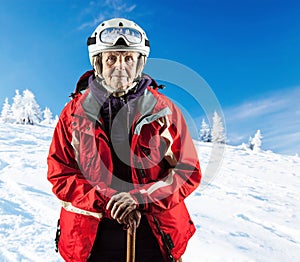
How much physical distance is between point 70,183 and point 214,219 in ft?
16.4

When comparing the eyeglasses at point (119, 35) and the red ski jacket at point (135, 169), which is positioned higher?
the eyeglasses at point (119, 35)

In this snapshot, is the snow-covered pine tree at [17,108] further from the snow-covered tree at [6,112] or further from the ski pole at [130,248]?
the ski pole at [130,248]

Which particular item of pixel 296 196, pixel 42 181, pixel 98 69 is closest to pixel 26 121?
pixel 42 181

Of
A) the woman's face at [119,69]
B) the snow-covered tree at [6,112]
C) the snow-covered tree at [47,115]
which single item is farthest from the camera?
the snow-covered tree at [47,115]

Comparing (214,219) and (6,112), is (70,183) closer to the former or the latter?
(214,219)

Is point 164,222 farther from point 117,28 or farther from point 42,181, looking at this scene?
point 42,181

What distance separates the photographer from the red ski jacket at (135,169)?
83.7 inches

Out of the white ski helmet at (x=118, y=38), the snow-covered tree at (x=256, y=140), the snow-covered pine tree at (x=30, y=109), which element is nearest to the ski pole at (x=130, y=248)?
the white ski helmet at (x=118, y=38)

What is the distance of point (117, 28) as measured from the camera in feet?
8.21

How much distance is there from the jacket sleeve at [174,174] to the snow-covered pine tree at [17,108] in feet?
177

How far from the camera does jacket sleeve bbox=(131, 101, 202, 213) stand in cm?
210

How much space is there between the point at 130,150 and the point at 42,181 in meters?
7.26

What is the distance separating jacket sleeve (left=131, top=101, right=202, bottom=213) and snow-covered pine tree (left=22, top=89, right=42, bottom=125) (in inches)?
2067

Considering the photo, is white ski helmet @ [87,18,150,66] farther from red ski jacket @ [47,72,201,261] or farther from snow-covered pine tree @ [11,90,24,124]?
snow-covered pine tree @ [11,90,24,124]
